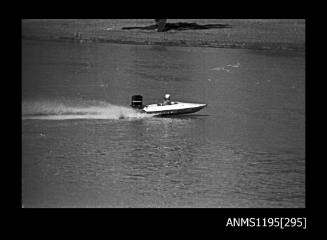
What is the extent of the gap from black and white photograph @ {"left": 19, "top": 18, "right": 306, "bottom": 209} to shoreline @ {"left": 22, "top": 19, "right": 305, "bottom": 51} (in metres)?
0.21

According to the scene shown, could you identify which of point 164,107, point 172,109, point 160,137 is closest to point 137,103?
point 164,107

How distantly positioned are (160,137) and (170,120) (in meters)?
5.72

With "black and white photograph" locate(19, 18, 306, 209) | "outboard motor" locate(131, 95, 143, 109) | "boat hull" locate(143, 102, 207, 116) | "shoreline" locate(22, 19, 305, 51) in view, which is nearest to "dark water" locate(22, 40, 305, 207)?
"black and white photograph" locate(19, 18, 306, 209)

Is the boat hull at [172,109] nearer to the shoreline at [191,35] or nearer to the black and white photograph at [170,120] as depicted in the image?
the black and white photograph at [170,120]

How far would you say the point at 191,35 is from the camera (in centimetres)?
10231

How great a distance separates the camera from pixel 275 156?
44.4 meters

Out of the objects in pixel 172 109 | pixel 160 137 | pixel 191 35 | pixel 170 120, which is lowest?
pixel 160 137

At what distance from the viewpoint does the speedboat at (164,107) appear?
55.3m

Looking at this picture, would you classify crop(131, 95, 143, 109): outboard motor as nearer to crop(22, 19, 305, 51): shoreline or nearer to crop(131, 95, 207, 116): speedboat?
crop(131, 95, 207, 116): speedboat

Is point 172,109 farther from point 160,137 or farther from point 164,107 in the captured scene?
point 160,137

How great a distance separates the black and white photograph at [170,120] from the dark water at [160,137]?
98mm

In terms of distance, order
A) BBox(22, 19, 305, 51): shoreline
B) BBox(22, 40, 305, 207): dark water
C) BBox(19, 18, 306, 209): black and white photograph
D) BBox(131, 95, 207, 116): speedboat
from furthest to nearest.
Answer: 1. BBox(22, 19, 305, 51): shoreline
2. BBox(131, 95, 207, 116): speedboat
3. BBox(19, 18, 306, 209): black and white photograph
4. BBox(22, 40, 305, 207): dark water

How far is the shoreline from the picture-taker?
101375 millimetres
